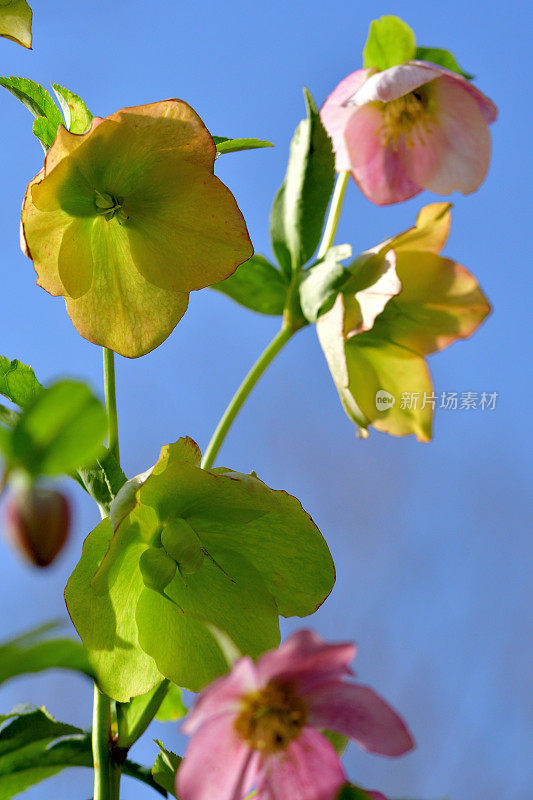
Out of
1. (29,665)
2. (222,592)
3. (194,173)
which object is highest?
(194,173)

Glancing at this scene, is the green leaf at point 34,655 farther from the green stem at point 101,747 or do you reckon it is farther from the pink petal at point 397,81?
the pink petal at point 397,81

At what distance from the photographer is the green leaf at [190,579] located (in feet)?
1.24

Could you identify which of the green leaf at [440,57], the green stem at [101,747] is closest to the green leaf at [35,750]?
the green stem at [101,747]

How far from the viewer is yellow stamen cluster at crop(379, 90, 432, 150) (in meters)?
0.57

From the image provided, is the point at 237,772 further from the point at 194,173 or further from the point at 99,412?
the point at 194,173

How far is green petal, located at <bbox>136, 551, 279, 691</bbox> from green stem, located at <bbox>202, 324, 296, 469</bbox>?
6cm

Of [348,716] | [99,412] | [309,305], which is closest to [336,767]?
[348,716]

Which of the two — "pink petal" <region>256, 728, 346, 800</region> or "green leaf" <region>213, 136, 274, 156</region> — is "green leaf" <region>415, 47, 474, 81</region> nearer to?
"green leaf" <region>213, 136, 274, 156</region>

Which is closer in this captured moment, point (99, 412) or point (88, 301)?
point (99, 412)

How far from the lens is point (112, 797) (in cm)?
39

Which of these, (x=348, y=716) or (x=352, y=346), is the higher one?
(x=352, y=346)

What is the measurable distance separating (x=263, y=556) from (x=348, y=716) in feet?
0.56

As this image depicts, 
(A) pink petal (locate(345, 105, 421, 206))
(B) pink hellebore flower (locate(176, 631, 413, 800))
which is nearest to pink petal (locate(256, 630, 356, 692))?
(B) pink hellebore flower (locate(176, 631, 413, 800))

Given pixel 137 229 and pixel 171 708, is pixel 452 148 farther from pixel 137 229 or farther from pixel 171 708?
pixel 171 708
